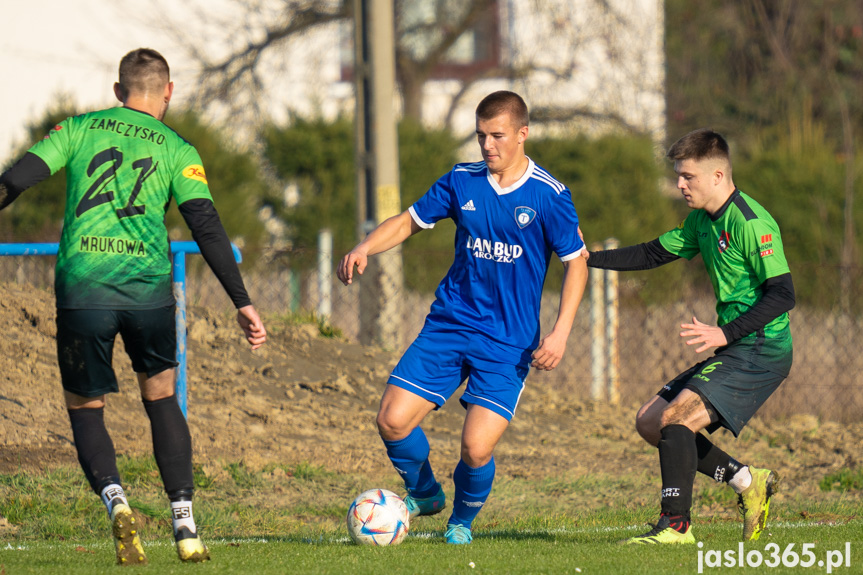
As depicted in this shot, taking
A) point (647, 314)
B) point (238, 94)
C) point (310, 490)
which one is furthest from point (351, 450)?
point (238, 94)

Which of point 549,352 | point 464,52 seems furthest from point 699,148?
point 464,52

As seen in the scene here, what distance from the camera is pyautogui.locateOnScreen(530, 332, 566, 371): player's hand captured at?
4855 mm

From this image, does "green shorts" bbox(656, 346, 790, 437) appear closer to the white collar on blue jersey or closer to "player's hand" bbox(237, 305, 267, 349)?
the white collar on blue jersey

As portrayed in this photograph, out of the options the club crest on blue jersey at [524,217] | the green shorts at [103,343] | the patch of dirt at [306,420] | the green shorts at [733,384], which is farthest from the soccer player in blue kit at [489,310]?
the patch of dirt at [306,420]

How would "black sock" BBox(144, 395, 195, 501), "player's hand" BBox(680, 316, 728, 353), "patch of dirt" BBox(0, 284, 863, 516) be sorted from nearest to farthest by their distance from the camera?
"black sock" BBox(144, 395, 195, 501)
"player's hand" BBox(680, 316, 728, 353)
"patch of dirt" BBox(0, 284, 863, 516)

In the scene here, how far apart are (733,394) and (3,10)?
1625 cm

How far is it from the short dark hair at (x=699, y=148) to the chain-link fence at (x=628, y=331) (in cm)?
507

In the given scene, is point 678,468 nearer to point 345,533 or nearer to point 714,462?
point 714,462

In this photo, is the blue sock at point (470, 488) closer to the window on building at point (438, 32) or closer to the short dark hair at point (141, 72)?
the short dark hair at point (141, 72)

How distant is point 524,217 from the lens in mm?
5070

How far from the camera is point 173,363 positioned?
4.41 meters

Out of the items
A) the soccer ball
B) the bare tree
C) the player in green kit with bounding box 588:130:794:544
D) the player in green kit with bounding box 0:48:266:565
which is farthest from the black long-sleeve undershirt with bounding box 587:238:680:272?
the bare tree

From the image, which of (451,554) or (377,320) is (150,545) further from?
(377,320)

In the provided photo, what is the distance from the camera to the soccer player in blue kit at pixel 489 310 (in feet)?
16.6
